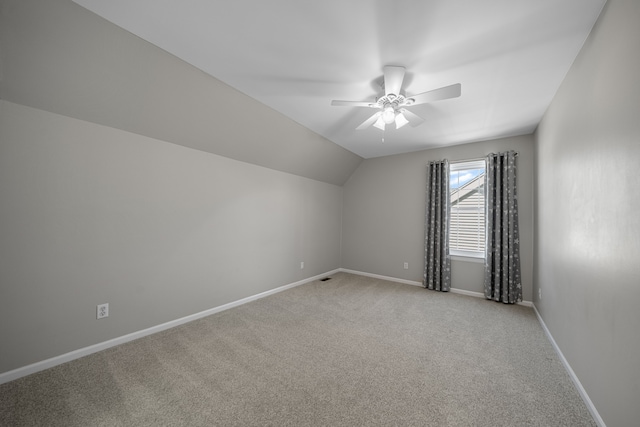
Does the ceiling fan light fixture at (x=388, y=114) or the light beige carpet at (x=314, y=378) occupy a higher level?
the ceiling fan light fixture at (x=388, y=114)

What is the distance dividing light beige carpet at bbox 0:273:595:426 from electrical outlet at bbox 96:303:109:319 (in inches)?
12.6

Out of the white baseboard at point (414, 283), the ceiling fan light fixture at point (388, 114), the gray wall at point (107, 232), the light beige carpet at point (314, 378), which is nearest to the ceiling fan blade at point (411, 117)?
the ceiling fan light fixture at point (388, 114)

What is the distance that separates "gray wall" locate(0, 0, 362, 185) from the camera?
1.48 meters

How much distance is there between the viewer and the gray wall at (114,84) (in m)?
1.48

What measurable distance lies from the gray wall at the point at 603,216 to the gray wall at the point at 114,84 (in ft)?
9.05

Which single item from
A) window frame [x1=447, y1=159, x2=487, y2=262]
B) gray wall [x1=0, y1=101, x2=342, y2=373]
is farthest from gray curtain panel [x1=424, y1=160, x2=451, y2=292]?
gray wall [x1=0, y1=101, x2=342, y2=373]

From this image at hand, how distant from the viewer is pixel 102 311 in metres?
2.11

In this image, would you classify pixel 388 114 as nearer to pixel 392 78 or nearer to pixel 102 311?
pixel 392 78

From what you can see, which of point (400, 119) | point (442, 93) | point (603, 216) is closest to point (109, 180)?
point (400, 119)

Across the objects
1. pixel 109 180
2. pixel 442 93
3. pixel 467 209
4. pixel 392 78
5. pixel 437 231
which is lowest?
pixel 437 231

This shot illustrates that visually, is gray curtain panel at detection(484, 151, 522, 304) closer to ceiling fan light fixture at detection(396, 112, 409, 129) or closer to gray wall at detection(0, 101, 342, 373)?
ceiling fan light fixture at detection(396, 112, 409, 129)

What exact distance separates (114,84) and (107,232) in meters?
1.29

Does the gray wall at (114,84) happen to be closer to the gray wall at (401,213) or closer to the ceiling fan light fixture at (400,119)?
the ceiling fan light fixture at (400,119)

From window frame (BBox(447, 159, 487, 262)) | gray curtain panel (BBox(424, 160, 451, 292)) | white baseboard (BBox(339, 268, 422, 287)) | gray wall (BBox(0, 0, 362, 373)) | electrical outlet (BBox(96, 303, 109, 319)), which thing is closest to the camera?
gray wall (BBox(0, 0, 362, 373))
